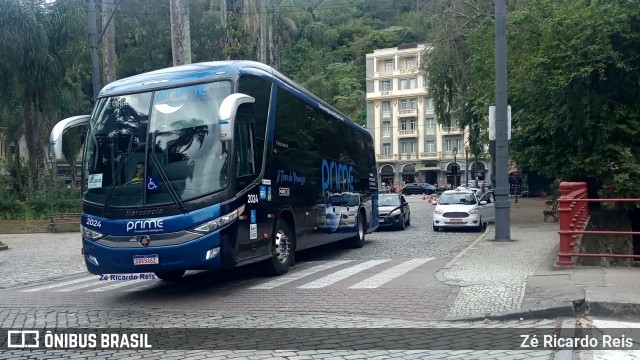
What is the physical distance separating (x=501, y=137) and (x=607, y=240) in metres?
4.12

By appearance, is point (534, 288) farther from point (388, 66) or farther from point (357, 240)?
point (388, 66)

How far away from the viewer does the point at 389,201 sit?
1013 inches

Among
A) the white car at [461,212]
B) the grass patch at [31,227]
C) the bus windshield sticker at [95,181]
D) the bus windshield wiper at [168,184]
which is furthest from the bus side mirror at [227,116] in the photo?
the grass patch at [31,227]

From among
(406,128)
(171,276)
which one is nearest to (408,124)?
(406,128)

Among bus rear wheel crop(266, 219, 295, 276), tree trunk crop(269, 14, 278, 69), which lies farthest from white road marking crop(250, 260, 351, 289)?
tree trunk crop(269, 14, 278, 69)

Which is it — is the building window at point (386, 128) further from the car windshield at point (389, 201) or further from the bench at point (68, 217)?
the car windshield at point (389, 201)

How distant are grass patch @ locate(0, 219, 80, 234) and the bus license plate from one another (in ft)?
66.2

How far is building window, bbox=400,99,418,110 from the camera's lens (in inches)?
3346

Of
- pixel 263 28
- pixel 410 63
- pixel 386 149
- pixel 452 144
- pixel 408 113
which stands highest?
pixel 410 63

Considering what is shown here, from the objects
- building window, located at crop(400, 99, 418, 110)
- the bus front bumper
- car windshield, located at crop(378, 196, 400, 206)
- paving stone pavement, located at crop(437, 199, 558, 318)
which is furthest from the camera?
building window, located at crop(400, 99, 418, 110)

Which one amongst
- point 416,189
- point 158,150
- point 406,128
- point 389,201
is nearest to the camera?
point 158,150

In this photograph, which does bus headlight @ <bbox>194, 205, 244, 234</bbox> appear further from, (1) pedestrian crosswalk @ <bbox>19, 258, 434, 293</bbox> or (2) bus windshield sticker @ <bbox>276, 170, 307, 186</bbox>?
(2) bus windshield sticker @ <bbox>276, 170, 307, 186</bbox>

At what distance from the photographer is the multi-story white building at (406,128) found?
274 ft

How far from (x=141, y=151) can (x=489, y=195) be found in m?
21.2
